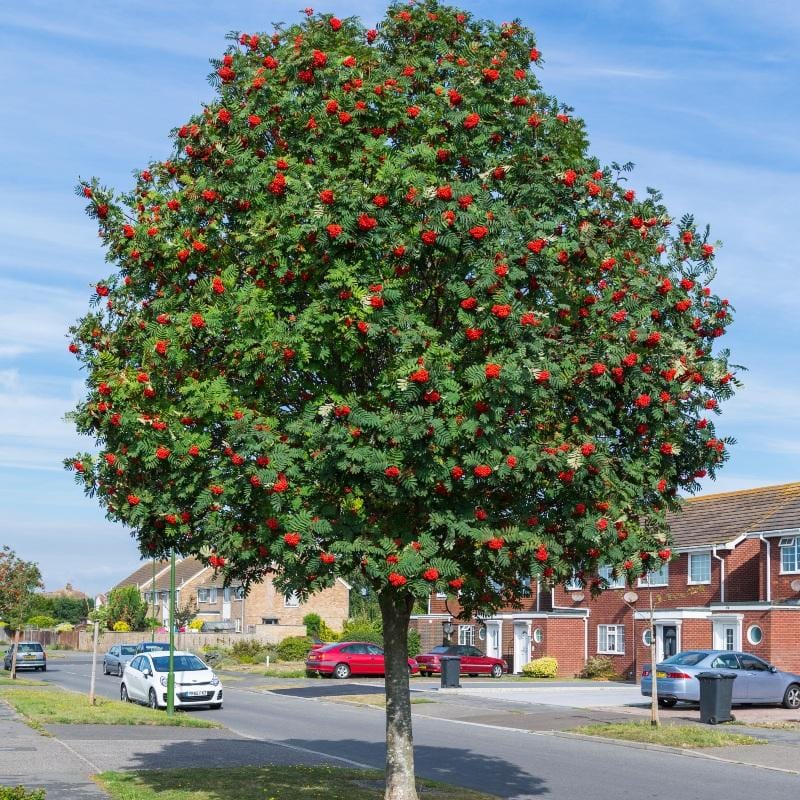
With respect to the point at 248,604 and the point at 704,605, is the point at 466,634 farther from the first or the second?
the point at 248,604

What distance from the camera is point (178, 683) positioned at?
2880 cm

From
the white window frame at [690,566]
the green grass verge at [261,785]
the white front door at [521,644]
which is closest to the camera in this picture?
the green grass verge at [261,785]

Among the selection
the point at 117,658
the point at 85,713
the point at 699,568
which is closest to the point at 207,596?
the point at 117,658

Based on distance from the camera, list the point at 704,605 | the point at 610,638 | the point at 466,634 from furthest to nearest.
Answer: the point at 466,634
the point at 610,638
the point at 704,605

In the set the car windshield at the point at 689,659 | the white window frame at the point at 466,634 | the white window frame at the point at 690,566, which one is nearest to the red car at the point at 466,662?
Result: the white window frame at the point at 466,634

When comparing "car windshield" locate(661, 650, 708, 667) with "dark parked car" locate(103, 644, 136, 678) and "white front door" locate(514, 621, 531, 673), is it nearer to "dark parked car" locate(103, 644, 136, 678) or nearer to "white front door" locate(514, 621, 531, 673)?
"white front door" locate(514, 621, 531, 673)

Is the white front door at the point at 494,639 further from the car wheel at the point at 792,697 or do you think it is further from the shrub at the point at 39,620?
the car wheel at the point at 792,697

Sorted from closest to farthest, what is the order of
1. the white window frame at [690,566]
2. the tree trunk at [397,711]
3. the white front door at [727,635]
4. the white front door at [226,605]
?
the tree trunk at [397,711]
the white front door at [727,635]
the white window frame at [690,566]
the white front door at [226,605]

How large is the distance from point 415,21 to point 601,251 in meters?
3.38

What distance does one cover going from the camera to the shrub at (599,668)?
45.7 m

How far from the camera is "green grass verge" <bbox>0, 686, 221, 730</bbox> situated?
77.6 ft

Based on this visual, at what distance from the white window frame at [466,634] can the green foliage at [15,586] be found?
20.6 m

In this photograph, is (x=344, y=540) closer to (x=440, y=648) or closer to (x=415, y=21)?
(x=415, y=21)

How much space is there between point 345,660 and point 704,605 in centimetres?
1446
